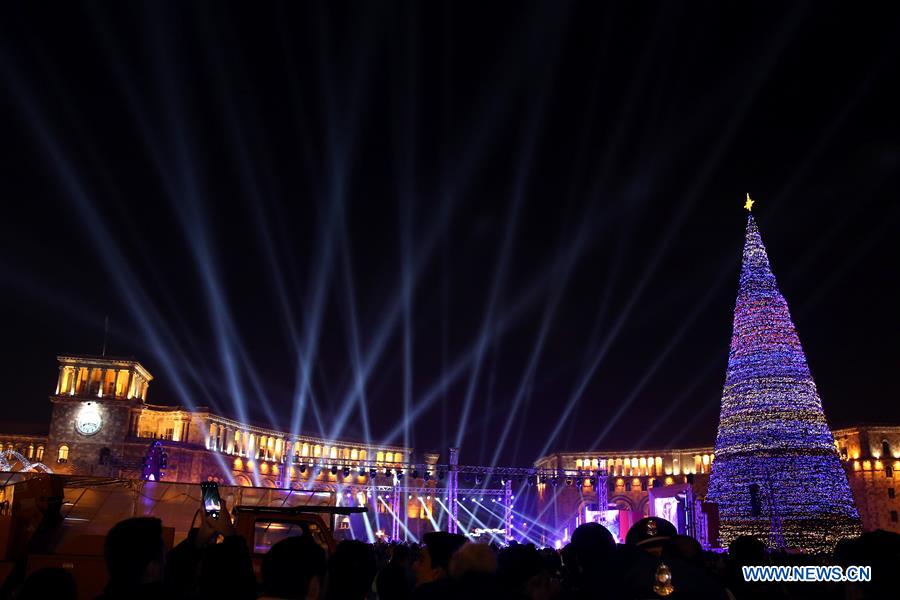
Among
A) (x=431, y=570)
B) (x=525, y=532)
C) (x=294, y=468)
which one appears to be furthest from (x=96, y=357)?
(x=431, y=570)

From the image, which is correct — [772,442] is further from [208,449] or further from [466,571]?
[208,449]

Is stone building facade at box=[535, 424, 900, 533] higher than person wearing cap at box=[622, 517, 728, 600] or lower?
higher

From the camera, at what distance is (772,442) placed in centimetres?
2692

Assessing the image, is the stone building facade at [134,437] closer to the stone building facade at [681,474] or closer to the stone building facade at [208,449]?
the stone building facade at [208,449]

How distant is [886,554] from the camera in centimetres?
400

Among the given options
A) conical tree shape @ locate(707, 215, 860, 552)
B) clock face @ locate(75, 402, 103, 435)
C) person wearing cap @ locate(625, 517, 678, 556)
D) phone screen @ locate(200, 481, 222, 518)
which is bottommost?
person wearing cap @ locate(625, 517, 678, 556)

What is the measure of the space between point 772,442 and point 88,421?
68.4m

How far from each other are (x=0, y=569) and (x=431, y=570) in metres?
6.71

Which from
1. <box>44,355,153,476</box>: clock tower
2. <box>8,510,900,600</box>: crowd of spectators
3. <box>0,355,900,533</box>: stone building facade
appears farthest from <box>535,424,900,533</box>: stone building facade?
<box>8,510,900,600</box>: crowd of spectators

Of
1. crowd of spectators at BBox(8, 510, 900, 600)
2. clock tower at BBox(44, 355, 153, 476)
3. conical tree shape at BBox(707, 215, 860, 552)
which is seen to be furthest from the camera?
clock tower at BBox(44, 355, 153, 476)

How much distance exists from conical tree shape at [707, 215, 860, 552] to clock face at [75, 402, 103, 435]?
6510cm

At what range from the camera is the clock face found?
237 ft

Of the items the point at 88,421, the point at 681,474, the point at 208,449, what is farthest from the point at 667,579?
the point at 681,474

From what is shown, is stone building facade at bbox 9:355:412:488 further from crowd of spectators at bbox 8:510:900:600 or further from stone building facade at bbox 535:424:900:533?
crowd of spectators at bbox 8:510:900:600
